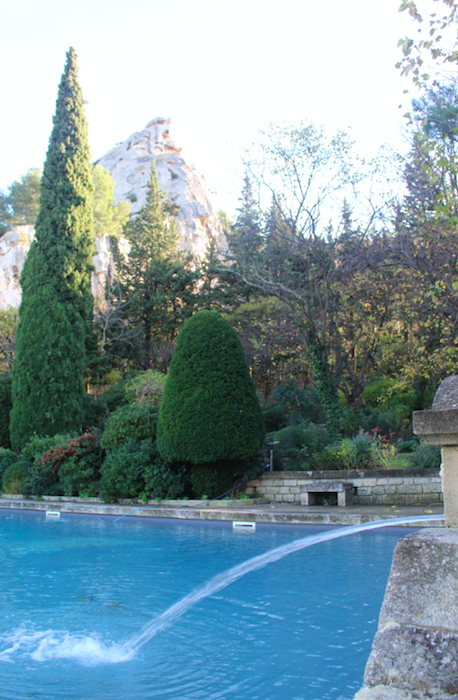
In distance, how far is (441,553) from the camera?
2113 mm

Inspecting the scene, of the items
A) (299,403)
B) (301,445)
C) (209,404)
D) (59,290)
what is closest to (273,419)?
(299,403)

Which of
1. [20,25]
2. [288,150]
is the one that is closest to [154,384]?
[288,150]

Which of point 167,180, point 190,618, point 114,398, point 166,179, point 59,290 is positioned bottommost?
point 190,618

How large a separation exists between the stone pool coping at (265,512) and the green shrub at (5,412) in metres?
6.23

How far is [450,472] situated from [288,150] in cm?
1394

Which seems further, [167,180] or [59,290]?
[167,180]

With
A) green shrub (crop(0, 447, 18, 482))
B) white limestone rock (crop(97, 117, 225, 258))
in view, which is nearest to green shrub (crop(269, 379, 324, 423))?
green shrub (crop(0, 447, 18, 482))

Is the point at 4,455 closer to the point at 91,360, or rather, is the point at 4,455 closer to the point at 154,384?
the point at 154,384

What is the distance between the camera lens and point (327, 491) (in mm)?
9836

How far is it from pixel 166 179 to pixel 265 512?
57844mm

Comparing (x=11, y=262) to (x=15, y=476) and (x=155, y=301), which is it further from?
(x=15, y=476)

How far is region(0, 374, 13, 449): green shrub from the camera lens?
16.9m

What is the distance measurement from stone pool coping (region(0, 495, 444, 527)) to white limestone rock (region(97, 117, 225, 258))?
140 ft

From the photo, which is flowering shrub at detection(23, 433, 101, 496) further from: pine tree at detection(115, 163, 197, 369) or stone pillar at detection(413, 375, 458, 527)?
pine tree at detection(115, 163, 197, 369)
